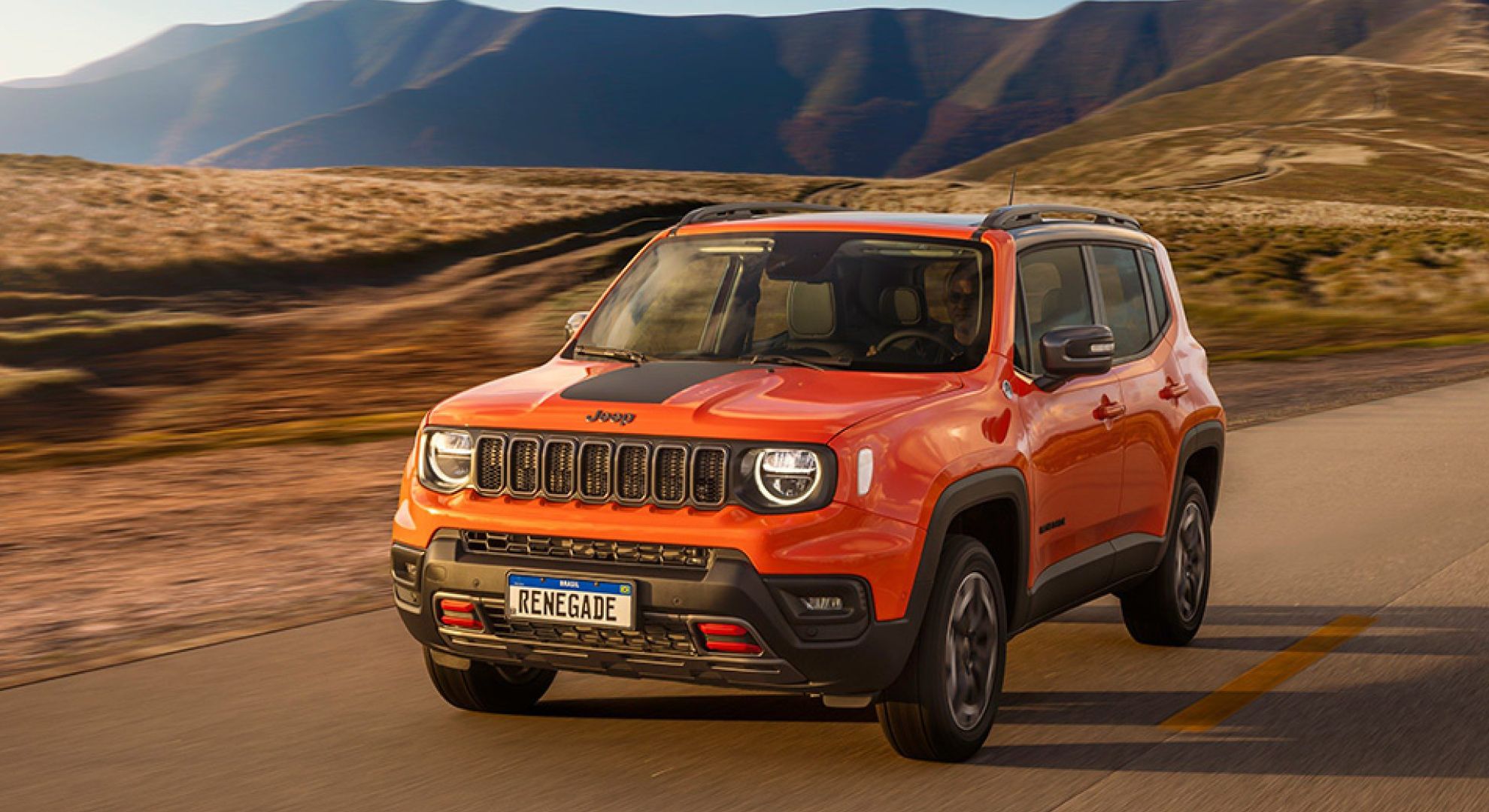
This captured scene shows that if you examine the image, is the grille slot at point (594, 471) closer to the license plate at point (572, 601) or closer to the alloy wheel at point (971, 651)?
the license plate at point (572, 601)

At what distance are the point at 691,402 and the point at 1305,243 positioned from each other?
57392mm

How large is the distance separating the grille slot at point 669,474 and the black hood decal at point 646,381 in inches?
8.1

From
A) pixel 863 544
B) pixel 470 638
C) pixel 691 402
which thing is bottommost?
pixel 470 638

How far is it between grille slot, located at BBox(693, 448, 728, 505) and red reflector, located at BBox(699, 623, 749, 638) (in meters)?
0.34

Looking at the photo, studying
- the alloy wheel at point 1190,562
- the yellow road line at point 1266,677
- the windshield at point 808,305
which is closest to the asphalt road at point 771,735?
the yellow road line at point 1266,677

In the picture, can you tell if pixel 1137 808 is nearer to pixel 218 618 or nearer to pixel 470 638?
pixel 470 638

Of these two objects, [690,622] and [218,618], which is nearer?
[690,622]

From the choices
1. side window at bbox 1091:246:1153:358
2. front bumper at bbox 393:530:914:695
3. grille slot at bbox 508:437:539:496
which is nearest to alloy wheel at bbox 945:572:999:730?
front bumper at bbox 393:530:914:695

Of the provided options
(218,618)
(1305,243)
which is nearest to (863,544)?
(218,618)

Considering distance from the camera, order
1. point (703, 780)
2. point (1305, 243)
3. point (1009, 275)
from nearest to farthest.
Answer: point (703, 780), point (1009, 275), point (1305, 243)

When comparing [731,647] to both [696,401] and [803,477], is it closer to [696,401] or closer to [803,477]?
[803,477]

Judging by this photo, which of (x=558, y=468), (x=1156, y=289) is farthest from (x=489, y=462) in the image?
(x=1156, y=289)

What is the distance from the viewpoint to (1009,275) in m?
6.08

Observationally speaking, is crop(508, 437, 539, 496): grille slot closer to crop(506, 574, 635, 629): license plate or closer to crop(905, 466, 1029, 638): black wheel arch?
crop(506, 574, 635, 629): license plate
